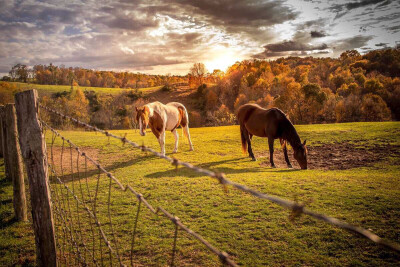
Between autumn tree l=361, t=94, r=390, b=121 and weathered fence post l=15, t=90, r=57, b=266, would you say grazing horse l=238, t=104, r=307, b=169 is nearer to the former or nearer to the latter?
weathered fence post l=15, t=90, r=57, b=266

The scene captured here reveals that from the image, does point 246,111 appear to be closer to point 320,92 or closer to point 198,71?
point 320,92

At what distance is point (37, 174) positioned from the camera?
Result: 2746 mm

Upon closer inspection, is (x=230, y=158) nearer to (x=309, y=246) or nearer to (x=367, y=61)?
(x=309, y=246)

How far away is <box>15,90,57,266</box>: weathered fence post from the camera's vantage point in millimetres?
2746

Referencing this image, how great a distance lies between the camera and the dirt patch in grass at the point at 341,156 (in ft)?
27.5

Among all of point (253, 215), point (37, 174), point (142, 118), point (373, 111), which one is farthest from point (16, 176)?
point (373, 111)

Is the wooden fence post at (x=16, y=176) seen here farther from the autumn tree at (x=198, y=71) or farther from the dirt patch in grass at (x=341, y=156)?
the autumn tree at (x=198, y=71)

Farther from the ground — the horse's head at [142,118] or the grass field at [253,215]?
the horse's head at [142,118]

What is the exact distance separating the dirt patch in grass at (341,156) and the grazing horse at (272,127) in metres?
0.99

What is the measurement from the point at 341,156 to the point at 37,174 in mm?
10513

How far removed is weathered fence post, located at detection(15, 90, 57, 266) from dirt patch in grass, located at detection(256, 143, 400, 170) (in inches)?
298

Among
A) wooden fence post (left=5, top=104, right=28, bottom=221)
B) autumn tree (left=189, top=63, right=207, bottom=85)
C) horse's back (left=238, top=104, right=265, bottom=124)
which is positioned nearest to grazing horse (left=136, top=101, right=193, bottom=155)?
horse's back (left=238, top=104, right=265, bottom=124)

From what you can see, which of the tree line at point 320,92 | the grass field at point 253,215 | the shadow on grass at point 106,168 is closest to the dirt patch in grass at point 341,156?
the grass field at point 253,215

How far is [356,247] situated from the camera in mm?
3406
